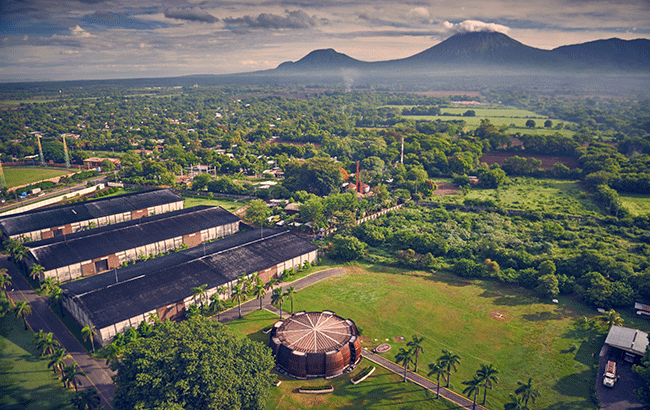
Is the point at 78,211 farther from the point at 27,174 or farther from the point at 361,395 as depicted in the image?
the point at 361,395

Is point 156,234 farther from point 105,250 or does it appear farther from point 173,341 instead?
point 173,341

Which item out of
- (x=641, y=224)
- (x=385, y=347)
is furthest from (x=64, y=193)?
(x=641, y=224)

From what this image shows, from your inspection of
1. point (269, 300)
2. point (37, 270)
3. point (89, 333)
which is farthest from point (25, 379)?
point (269, 300)

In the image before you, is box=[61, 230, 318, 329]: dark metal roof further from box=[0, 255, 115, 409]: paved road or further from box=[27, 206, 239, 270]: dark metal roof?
box=[27, 206, 239, 270]: dark metal roof

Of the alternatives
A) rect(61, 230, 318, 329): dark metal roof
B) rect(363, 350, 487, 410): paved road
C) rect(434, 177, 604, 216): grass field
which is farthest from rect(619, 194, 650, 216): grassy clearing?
rect(61, 230, 318, 329): dark metal roof

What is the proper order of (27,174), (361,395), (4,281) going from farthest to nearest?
(27,174) → (4,281) → (361,395)
